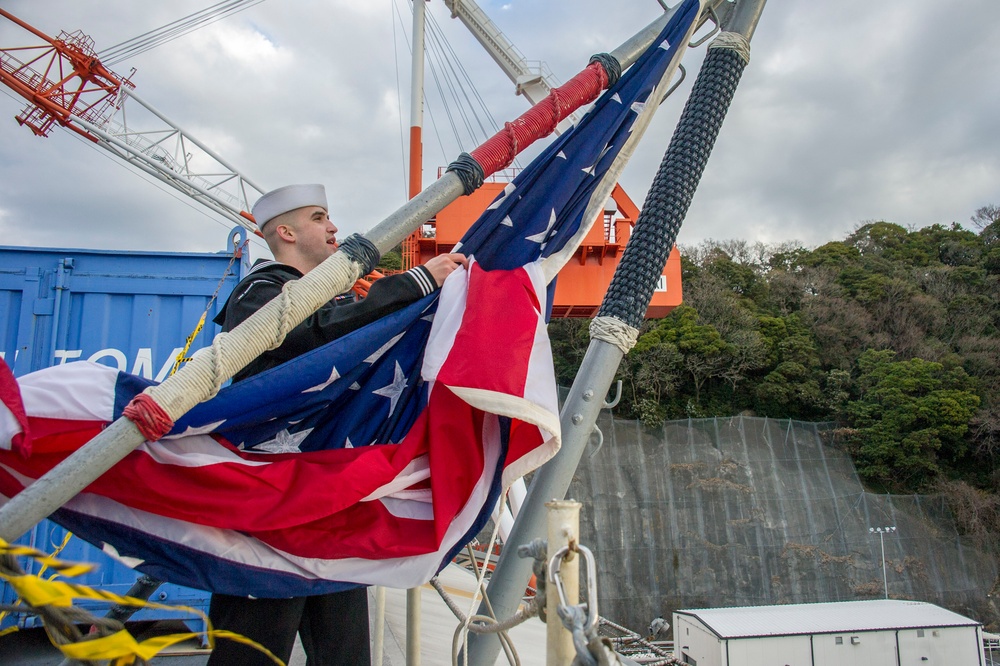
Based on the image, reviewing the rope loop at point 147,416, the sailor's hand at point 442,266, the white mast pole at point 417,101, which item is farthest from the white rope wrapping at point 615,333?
the white mast pole at point 417,101

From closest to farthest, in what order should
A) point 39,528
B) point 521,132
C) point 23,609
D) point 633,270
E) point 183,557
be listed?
point 23,609 < point 183,557 < point 521,132 < point 633,270 < point 39,528

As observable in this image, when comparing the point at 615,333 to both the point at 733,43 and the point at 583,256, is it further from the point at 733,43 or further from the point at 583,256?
the point at 583,256

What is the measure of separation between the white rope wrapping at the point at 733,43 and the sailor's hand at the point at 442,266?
120 centimetres

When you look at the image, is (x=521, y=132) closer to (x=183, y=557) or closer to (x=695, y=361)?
(x=183, y=557)

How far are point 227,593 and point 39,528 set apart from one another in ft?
10.3

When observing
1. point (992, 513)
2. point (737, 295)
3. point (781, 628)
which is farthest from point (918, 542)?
point (737, 295)

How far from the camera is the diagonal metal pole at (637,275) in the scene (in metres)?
1.83

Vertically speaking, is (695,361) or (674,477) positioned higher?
(695,361)

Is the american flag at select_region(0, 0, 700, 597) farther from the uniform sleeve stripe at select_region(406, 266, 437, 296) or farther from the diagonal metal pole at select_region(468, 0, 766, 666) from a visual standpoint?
the diagonal metal pole at select_region(468, 0, 766, 666)

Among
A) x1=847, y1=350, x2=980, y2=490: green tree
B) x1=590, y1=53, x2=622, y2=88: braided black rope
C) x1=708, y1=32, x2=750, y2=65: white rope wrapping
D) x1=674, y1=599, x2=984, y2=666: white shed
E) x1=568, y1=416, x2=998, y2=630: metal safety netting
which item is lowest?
x1=674, y1=599, x2=984, y2=666: white shed

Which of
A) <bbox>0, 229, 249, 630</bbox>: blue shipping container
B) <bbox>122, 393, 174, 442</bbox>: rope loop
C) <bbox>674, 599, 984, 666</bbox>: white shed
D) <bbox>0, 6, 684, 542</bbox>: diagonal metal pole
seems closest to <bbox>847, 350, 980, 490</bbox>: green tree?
<bbox>674, 599, 984, 666</bbox>: white shed

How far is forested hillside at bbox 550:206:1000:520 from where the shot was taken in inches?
1006

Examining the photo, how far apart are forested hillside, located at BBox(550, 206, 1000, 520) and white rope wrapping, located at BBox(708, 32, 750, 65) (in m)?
20.8

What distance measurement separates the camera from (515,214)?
202cm
